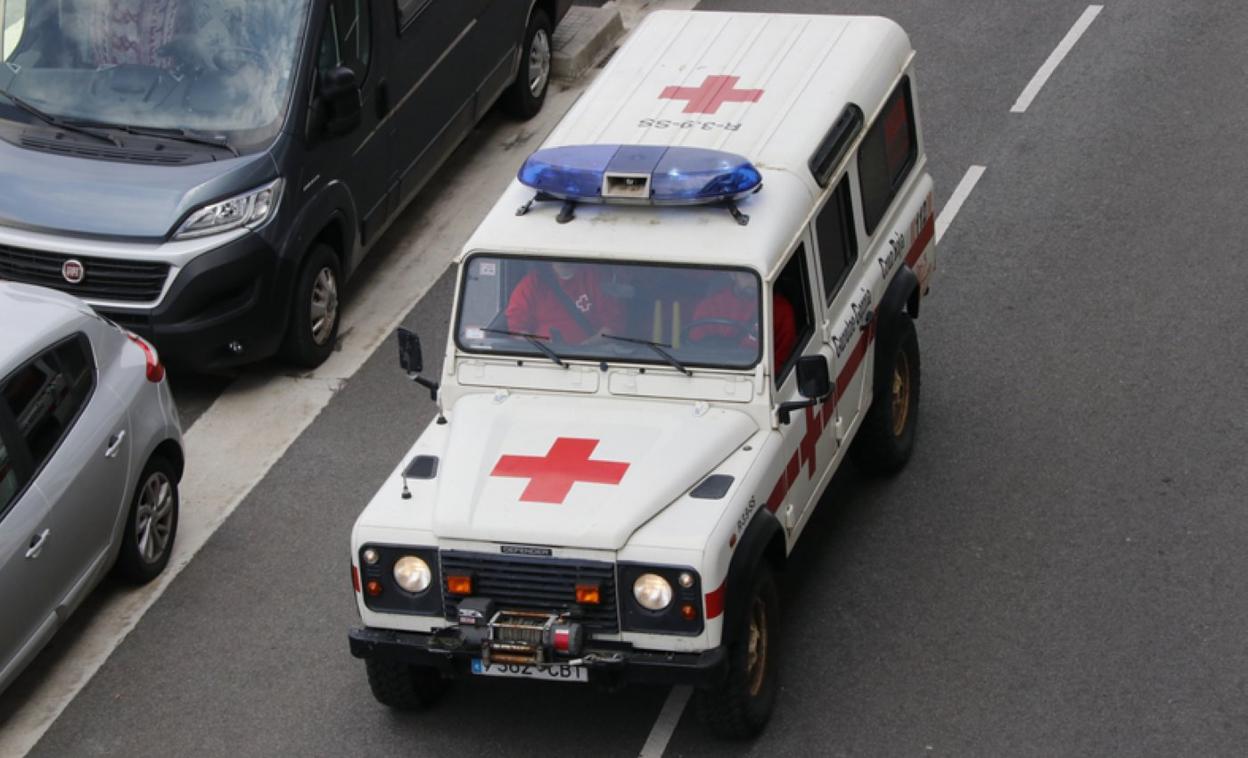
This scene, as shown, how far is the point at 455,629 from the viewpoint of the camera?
28.1ft

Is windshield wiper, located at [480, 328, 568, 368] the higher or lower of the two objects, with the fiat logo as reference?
higher

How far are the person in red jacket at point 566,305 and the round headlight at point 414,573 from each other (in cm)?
129

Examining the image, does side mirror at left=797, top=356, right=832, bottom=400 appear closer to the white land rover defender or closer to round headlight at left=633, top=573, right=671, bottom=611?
the white land rover defender

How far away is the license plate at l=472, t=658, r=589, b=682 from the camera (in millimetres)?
8406

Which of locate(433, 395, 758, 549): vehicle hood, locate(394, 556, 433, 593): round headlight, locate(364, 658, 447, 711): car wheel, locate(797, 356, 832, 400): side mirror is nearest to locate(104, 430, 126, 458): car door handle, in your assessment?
locate(364, 658, 447, 711): car wheel

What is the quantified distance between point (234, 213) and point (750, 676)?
454 centimetres

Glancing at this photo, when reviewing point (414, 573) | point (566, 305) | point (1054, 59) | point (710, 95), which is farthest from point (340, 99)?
point (1054, 59)

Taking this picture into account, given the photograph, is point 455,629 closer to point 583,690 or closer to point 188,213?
point 583,690

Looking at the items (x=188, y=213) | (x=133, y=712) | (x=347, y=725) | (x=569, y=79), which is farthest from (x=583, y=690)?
(x=569, y=79)

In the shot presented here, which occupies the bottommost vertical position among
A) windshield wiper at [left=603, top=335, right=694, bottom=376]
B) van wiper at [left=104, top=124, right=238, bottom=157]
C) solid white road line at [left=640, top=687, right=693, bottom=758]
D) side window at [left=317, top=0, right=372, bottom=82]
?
solid white road line at [left=640, top=687, right=693, bottom=758]

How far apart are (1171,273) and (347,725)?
6212mm

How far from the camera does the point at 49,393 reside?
32.2 ft

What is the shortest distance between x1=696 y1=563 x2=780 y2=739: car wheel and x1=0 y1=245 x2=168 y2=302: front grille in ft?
14.3

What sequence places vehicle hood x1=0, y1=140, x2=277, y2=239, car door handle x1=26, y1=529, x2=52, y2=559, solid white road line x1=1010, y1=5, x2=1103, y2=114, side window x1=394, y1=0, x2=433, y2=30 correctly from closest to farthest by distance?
car door handle x1=26, y1=529, x2=52, y2=559 < vehicle hood x1=0, y1=140, x2=277, y2=239 < side window x1=394, y1=0, x2=433, y2=30 < solid white road line x1=1010, y1=5, x2=1103, y2=114
